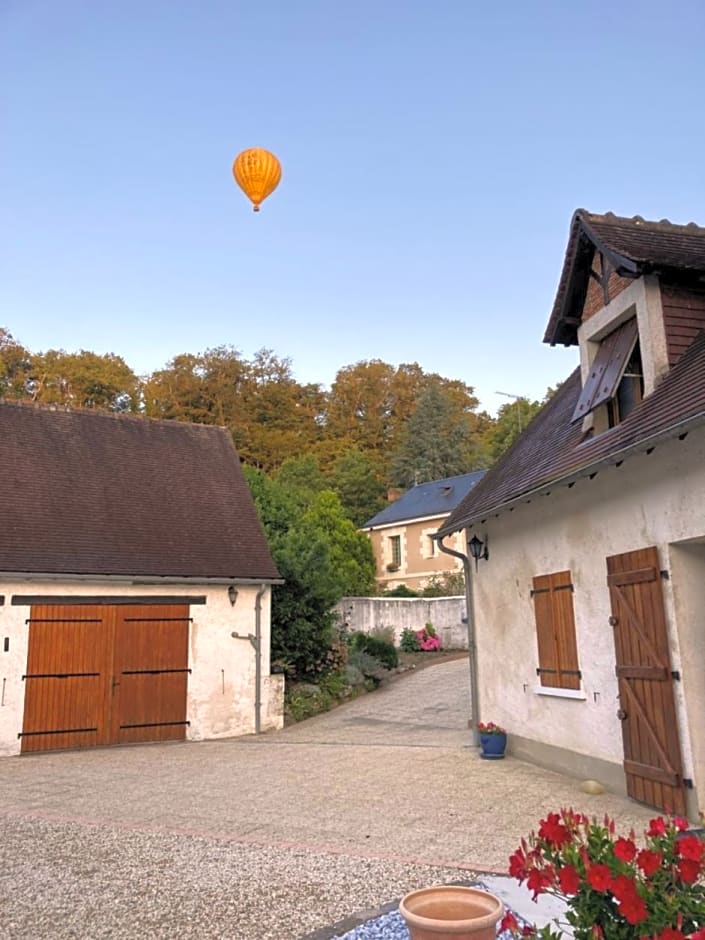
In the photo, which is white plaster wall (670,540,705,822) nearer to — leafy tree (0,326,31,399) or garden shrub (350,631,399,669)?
garden shrub (350,631,399,669)

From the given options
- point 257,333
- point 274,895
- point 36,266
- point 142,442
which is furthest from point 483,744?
point 257,333

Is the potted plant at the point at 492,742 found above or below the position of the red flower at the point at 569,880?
below

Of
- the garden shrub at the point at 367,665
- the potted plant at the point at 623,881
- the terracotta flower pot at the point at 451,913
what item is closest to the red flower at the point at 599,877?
the potted plant at the point at 623,881

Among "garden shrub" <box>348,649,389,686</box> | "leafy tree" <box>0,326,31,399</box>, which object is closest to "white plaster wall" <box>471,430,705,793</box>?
"garden shrub" <box>348,649,389,686</box>

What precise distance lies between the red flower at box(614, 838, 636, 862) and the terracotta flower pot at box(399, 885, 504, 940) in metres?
0.78

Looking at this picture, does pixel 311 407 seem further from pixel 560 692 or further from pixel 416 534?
pixel 560 692

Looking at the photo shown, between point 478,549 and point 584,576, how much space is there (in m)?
2.69

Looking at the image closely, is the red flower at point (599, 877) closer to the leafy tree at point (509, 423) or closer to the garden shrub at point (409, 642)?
the garden shrub at point (409, 642)

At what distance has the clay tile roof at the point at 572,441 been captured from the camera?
5.72 meters

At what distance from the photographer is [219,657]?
40.3ft

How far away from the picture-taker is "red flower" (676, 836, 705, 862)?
2213mm

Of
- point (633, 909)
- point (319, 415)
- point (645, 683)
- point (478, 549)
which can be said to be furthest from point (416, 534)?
point (633, 909)

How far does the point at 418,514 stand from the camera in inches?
1363

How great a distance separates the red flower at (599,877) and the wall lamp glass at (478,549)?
773 cm
